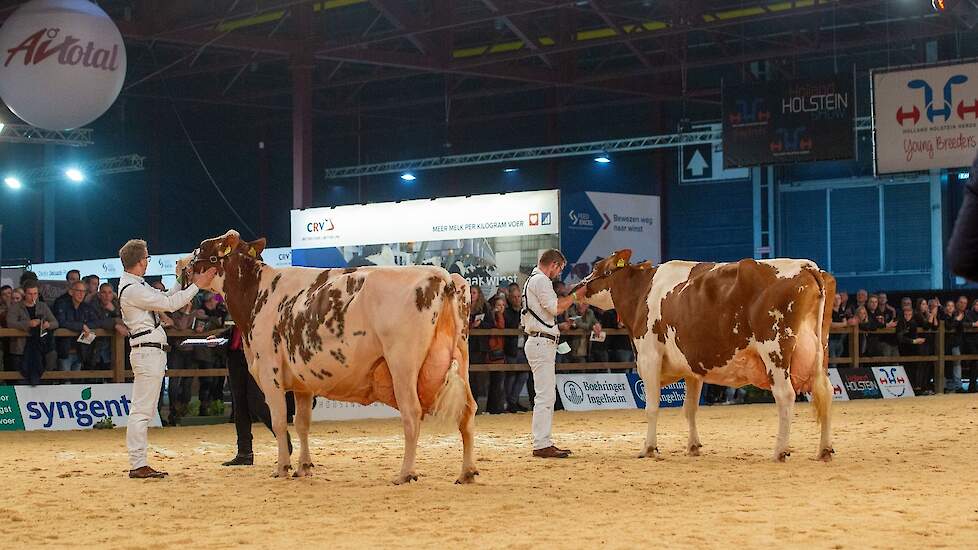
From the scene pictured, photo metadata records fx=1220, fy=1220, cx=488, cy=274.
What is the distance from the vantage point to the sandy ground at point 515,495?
697 cm

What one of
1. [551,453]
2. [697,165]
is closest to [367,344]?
[551,453]

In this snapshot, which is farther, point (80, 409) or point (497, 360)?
point (497, 360)

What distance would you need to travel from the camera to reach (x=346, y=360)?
970 centimetres

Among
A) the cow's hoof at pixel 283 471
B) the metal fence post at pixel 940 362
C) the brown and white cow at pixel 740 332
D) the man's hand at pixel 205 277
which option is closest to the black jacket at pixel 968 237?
the cow's hoof at pixel 283 471

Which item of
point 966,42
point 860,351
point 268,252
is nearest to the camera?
point 860,351

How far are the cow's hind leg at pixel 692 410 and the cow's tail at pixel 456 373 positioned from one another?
9.52 feet

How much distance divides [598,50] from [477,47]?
4183 mm

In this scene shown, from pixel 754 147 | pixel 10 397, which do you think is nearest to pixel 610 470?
pixel 10 397

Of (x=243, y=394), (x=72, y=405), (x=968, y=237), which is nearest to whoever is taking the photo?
(x=968, y=237)

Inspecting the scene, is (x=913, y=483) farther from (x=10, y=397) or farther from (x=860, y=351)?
(x=860, y=351)

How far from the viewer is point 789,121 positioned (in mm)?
24578

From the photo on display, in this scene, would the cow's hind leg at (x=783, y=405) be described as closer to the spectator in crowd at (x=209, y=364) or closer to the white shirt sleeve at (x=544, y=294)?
the white shirt sleeve at (x=544, y=294)

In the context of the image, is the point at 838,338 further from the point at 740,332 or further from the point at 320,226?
the point at 740,332

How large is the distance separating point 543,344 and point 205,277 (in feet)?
10.6
